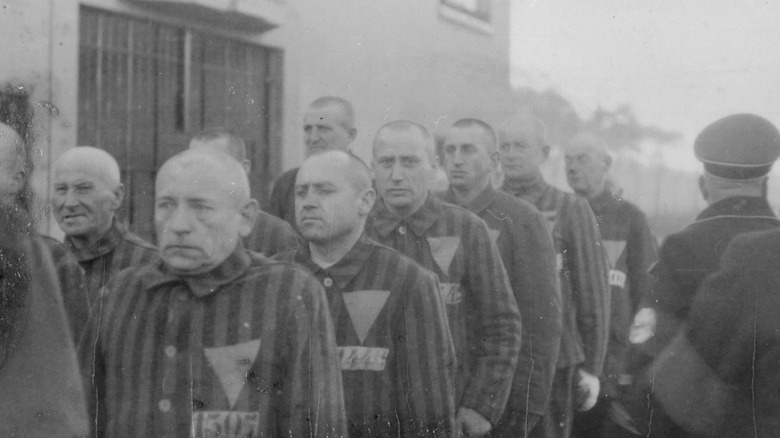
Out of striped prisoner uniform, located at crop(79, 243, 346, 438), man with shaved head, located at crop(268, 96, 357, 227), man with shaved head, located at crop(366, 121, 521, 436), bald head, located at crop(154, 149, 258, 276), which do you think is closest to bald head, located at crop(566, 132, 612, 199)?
man with shaved head, located at crop(366, 121, 521, 436)

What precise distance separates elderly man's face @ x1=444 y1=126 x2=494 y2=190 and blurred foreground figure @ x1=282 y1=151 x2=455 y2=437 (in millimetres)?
335

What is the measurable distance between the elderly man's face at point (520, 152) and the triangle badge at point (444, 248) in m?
0.33

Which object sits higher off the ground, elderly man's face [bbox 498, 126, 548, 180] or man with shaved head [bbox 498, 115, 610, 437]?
elderly man's face [bbox 498, 126, 548, 180]

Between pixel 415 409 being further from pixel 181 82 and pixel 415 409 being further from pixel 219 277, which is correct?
pixel 181 82

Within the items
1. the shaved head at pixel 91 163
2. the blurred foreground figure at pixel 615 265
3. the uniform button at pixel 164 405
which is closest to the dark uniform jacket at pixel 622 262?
the blurred foreground figure at pixel 615 265

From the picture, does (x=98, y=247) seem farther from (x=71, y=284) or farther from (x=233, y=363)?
(x=233, y=363)

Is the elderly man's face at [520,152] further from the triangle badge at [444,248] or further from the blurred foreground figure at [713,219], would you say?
the blurred foreground figure at [713,219]

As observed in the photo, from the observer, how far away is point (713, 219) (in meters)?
→ 3.19

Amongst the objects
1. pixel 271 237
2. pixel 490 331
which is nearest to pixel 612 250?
pixel 490 331

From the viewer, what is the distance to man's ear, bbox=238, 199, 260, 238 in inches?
124

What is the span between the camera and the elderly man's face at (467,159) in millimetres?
3305

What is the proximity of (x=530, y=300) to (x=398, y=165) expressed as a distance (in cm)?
68

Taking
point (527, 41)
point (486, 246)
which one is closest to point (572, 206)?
point (486, 246)

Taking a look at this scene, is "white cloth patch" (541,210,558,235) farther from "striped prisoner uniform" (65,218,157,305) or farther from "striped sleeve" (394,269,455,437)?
"striped prisoner uniform" (65,218,157,305)
